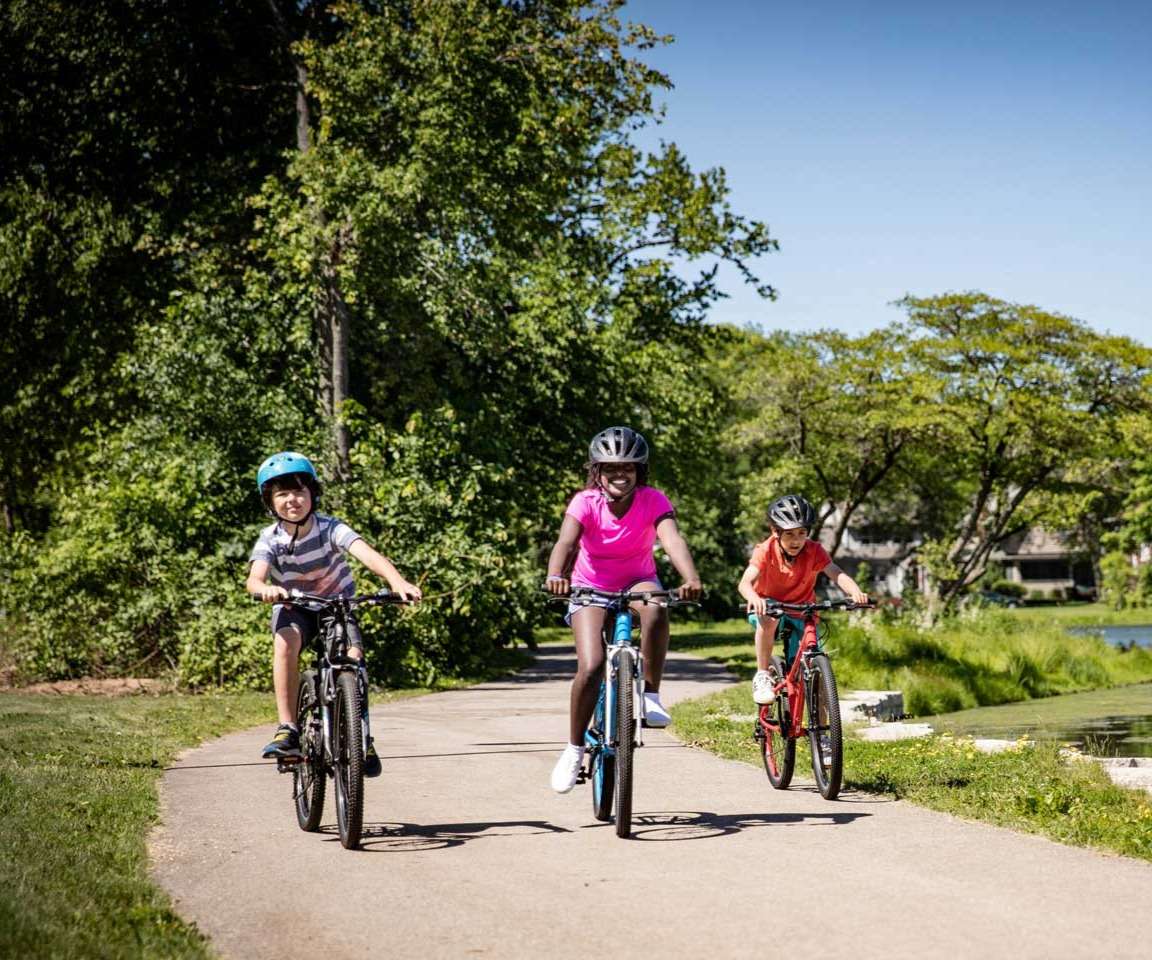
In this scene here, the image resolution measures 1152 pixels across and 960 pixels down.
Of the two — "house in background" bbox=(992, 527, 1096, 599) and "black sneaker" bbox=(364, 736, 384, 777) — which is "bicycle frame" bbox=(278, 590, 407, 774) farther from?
"house in background" bbox=(992, 527, 1096, 599)

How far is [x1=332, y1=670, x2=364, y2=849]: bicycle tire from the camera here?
20.7 ft

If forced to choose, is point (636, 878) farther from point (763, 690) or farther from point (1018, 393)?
point (1018, 393)

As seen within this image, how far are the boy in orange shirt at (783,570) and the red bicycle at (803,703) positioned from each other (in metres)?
0.08

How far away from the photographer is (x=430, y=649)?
61.1ft

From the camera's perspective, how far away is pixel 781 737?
8.40 m

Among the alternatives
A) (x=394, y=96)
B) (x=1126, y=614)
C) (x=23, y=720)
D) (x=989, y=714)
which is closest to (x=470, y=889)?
(x=23, y=720)

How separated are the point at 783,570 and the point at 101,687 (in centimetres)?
1220

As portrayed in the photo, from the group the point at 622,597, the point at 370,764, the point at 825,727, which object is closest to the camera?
the point at 370,764

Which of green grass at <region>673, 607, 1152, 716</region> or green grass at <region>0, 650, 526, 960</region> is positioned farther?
green grass at <region>673, 607, 1152, 716</region>

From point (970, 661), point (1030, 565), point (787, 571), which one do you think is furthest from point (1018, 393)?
point (1030, 565)

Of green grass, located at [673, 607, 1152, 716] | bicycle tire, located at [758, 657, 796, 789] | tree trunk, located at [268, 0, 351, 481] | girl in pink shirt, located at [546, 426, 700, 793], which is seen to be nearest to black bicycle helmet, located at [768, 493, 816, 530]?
bicycle tire, located at [758, 657, 796, 789]

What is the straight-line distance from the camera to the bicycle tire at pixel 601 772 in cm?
700

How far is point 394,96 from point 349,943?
15374 mm

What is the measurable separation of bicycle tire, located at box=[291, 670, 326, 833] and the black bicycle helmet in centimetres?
292
